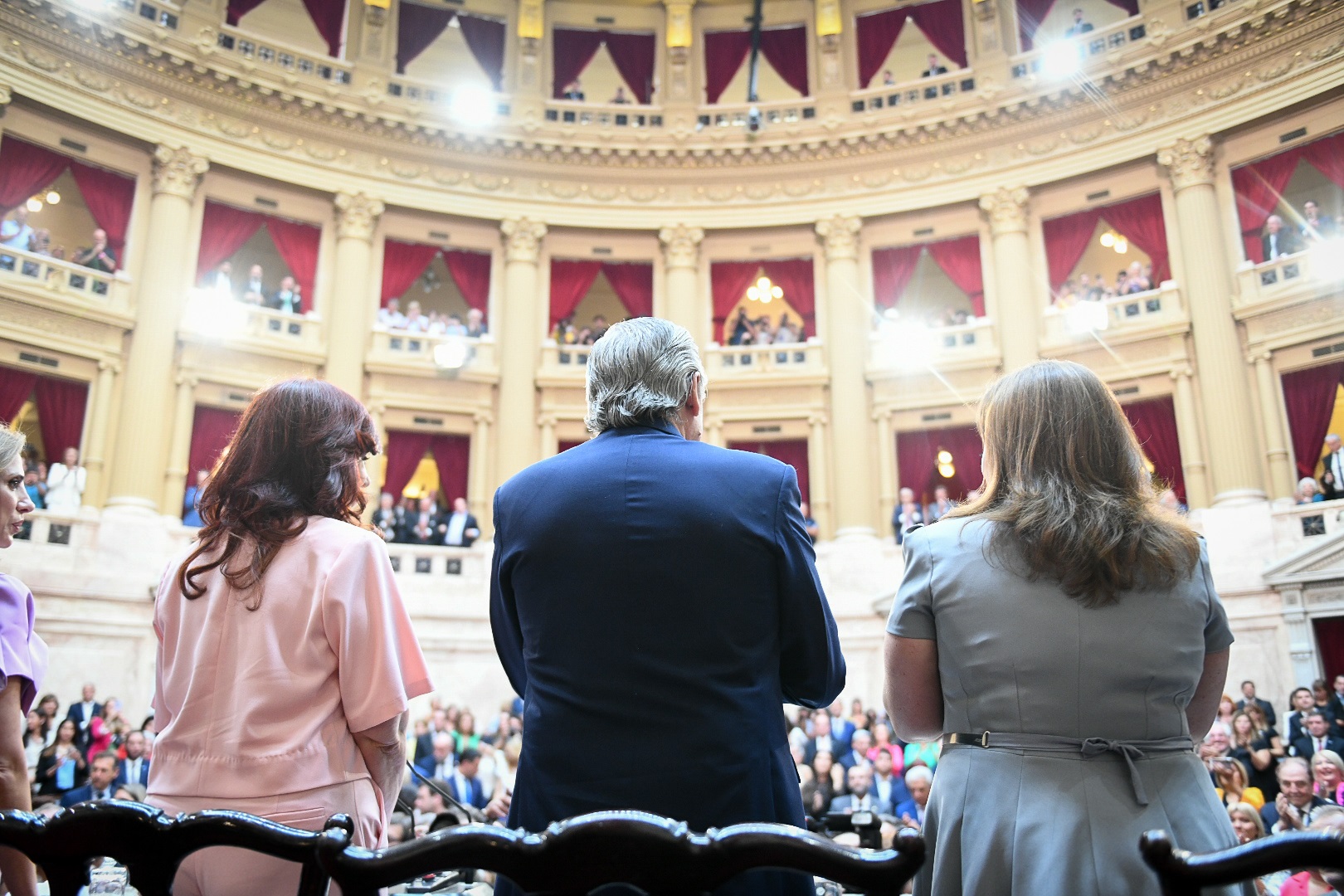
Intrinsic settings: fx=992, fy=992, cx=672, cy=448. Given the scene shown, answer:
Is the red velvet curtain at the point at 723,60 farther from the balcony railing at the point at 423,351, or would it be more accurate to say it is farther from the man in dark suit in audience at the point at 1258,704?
the man in dark suit in audience at the point at 1258,704

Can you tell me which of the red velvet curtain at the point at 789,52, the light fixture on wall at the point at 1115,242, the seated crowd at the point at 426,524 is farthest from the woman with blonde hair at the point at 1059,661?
the red velvet curtain at the point at 789,52

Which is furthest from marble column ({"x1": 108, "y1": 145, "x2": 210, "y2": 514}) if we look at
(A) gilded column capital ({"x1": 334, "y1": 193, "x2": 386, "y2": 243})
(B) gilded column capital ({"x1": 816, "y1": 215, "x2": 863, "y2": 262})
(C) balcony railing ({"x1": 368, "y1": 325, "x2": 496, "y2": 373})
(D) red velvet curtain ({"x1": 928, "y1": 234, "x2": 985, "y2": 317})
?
(D) red velvet curtain ({"x1": 928, "y1": 234, "x2": 985, "y2": 317})

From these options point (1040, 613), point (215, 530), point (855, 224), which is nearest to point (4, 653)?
point (215, 530)

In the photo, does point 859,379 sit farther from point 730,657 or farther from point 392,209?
point 730,657

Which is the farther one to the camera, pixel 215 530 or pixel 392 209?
pixel 392 209

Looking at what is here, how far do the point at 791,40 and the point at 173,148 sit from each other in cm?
1076

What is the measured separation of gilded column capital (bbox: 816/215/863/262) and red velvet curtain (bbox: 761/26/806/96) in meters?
2.75

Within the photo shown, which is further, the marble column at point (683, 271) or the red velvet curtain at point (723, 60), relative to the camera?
the red velvet curtain at point (723, 60)

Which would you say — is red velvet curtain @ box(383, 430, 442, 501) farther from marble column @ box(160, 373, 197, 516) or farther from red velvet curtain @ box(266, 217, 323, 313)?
marble column @ box(160, 373, 197, 516)

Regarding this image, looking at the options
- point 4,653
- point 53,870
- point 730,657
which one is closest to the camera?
point 53,870

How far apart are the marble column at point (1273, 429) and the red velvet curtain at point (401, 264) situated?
13.2 m

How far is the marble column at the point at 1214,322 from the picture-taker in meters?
13.9

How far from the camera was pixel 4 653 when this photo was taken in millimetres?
2330

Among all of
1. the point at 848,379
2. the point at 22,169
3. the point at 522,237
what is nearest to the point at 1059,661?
the point at 848,379
